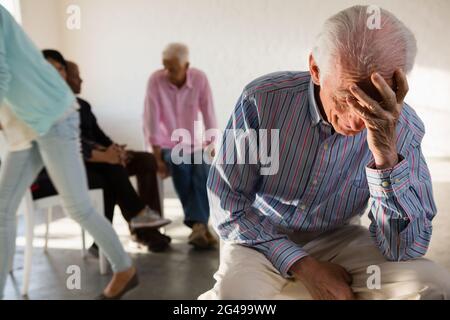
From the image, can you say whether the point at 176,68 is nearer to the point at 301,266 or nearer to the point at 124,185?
the point at 124,185

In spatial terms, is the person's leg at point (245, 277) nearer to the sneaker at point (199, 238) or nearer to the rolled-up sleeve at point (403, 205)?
the rolled-up sleeve at point (403, 205)

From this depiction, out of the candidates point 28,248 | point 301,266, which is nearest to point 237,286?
point 301,266

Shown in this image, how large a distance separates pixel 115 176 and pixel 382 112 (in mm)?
738

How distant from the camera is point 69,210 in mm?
1164

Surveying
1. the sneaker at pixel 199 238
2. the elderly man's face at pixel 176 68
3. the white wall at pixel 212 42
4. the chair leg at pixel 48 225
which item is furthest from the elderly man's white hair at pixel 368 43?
the chair leg at pixel 48 225

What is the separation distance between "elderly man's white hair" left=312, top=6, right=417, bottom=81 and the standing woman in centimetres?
66

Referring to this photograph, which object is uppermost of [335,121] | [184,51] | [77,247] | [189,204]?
[184,51]

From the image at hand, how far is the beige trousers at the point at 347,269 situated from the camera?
788mm

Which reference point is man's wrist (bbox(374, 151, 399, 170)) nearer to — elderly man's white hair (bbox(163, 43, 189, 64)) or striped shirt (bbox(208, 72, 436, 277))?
striped shirt (bbox(208, 72, 436, 277))

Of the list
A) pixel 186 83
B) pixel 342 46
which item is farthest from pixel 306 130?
pixel 186 83

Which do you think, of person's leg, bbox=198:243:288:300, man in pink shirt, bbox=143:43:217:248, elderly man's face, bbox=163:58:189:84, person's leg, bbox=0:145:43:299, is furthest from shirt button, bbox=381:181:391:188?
person's leg, bbox=0:145:43:299

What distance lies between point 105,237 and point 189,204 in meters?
0.24

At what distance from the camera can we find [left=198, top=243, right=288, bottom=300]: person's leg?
0.81 metres

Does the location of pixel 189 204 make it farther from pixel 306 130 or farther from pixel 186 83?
pixel 306 130
